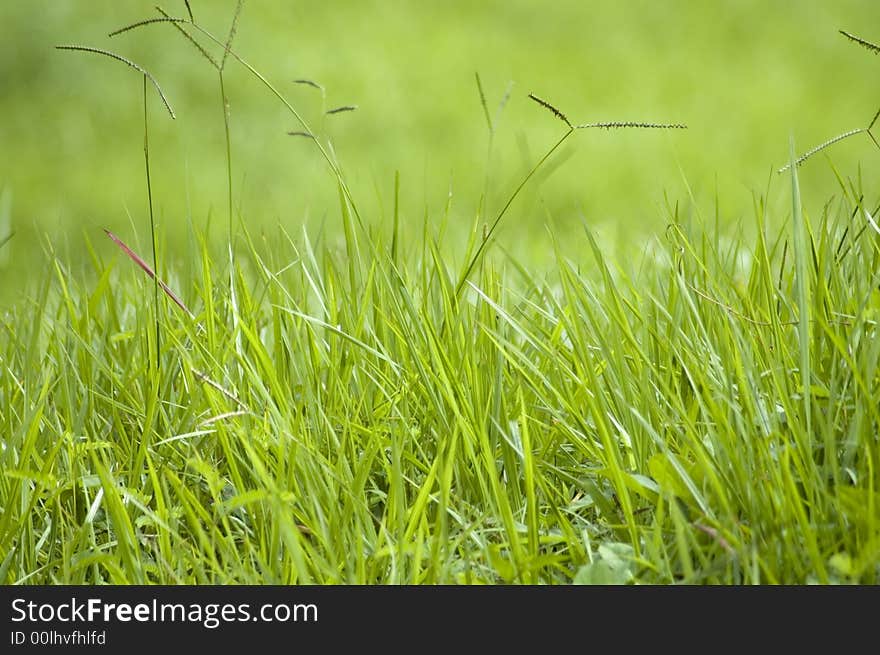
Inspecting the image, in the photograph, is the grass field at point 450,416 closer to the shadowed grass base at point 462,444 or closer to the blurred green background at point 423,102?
the shadowed grass base at point 462,444

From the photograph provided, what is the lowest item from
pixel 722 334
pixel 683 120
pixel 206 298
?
pixel 722 334

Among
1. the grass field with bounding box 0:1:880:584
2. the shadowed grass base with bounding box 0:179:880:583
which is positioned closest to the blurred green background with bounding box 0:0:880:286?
the grass field with bounding box 0:1:880:584

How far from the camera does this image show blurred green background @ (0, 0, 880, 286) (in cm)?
613

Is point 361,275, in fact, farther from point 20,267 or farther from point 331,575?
Result: point 20,267

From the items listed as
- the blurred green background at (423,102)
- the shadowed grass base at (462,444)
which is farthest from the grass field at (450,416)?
the blurred green background at (423,102)

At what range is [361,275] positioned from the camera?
1.92 m

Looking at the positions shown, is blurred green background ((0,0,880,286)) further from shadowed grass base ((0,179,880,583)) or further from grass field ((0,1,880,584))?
shadowed grass base ((0,179,880,583))

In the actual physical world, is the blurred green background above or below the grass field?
above

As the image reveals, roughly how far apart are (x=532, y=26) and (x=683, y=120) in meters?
2.15

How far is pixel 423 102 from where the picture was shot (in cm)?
732

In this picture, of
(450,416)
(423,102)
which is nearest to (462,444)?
(450,416)

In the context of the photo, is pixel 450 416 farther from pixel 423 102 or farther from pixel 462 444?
pixel 423 102
